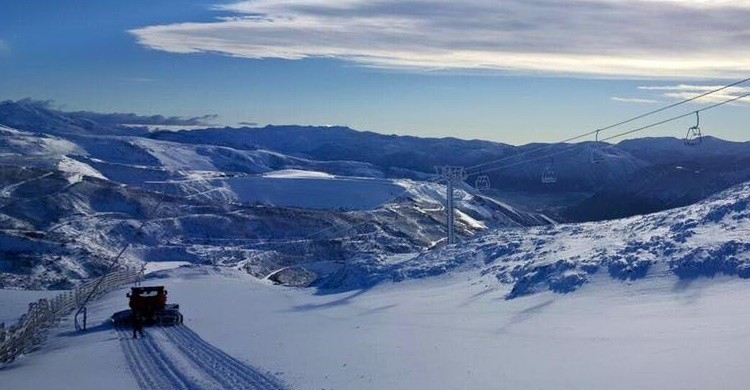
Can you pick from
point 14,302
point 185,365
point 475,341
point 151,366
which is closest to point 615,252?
point 475,341

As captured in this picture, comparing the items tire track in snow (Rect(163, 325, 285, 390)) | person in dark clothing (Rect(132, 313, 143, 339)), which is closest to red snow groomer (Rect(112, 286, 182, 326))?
person in dark clothing (Rect(132, 313, 143, 339))

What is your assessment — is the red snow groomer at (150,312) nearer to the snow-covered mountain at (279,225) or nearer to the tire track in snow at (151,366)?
the tire track in snow at (151,366)

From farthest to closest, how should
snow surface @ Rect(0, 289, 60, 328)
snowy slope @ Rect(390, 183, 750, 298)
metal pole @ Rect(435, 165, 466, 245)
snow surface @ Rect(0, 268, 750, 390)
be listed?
1. metal pole @ Rect(435, 165, 466, 245)
2. snow surface @ Rect(0, 289, 60, 328)
3. snowy slope @ Rect(390, 183, 750, 298)
4. snow surface @ Rect(0, 268, 750, 390)

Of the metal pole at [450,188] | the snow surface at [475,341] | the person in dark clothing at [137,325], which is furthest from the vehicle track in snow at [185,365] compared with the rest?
the metal pole at [450,188]

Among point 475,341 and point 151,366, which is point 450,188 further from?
point 151,366

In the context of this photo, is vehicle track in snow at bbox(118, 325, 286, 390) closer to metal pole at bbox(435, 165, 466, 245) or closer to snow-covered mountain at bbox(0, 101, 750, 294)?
snow-covered mountain at bbox(0, 101, 750, 294)

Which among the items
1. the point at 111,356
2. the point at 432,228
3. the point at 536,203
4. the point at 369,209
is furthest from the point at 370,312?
the point at 536,203
